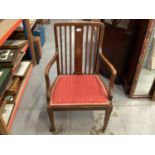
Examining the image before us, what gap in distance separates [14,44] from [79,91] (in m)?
1.03

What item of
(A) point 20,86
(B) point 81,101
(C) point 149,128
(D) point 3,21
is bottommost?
(C) point 149,128

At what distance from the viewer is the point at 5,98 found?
1.51m

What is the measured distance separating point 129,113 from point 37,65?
1480 millimetres

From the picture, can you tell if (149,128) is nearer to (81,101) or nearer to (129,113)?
(129,113)

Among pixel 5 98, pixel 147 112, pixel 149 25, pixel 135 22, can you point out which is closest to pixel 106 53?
pixel 135 22

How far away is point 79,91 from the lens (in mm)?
1325

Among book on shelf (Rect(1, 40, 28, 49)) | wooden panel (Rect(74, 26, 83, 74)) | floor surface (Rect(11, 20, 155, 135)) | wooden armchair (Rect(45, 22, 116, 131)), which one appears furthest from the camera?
book on shelf (Rect(1, 40, 28, 49))

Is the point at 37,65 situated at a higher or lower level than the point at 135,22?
lower

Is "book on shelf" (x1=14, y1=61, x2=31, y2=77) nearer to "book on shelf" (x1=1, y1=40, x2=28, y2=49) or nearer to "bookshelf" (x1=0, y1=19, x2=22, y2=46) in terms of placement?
"book on shelf" (x1=1, y1=40, x2=28, y2=49)

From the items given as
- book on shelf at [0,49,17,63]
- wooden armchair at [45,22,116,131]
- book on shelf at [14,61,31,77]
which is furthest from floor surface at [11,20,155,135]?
book on shelf at [0,49,17,63]

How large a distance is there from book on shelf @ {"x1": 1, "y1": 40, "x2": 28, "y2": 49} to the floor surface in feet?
1.83

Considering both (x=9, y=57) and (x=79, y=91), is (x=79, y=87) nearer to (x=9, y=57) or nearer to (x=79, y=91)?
(x=79, y=91)

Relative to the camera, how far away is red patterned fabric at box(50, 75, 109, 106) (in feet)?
4.10

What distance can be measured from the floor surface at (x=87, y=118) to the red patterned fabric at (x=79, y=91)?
0.41 meters
